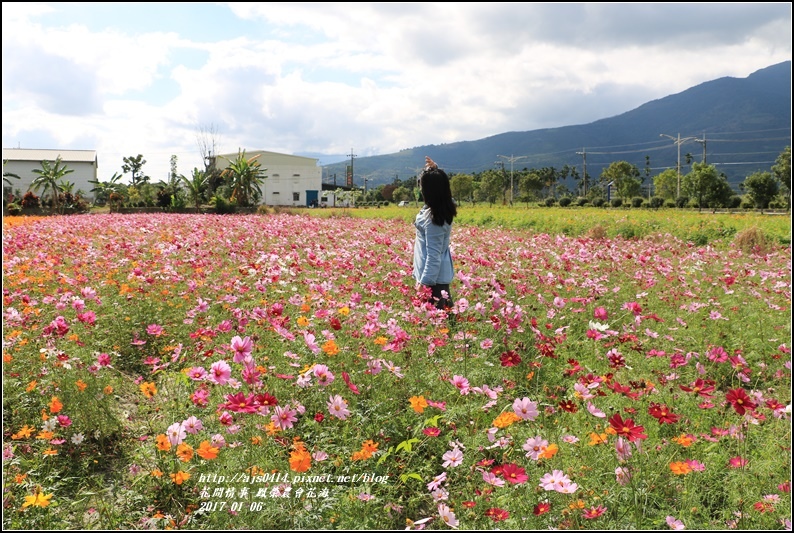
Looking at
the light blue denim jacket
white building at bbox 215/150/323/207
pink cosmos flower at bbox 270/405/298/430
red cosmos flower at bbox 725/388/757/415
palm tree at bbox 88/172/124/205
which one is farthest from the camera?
white building at bbox 215/150/323/207

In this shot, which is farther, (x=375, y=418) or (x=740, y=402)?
(x=375, y=418)

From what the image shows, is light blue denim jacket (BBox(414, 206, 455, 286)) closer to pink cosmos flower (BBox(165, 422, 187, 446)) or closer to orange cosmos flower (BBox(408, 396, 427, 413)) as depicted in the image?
orange cosmos flower (BBox(408, 396, 427, 413))

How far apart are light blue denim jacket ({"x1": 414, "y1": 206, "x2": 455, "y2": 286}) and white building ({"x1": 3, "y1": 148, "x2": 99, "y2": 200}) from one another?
5004cm

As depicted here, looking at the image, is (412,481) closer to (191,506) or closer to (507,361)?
(507,361)

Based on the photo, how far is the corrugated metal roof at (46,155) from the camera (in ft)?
165

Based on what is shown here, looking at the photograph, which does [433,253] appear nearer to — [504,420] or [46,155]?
[504,420]

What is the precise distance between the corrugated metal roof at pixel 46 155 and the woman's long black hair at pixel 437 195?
57.2 metres

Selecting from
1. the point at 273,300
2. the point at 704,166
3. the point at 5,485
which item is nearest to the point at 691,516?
the point at 5,485

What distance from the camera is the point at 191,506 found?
215cm

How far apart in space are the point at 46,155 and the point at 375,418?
64.1m

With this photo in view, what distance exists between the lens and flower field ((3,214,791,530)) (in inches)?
77.5

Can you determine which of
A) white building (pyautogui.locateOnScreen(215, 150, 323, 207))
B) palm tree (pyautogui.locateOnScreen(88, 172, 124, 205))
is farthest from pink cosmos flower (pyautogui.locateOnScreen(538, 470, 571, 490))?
white building (pyautogui.locateOnScreen(215, 150, 323, 207))

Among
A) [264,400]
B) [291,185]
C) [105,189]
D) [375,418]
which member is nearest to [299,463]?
[264,400]

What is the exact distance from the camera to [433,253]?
14.6 ft
